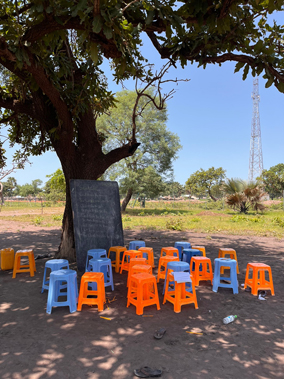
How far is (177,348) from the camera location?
9.71 ft

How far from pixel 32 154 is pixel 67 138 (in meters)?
3.34

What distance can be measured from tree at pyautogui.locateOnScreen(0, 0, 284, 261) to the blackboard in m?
0.58

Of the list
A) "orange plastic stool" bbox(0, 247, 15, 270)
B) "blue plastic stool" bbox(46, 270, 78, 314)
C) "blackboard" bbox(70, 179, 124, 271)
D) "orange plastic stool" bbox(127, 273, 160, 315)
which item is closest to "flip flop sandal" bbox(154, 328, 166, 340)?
"orange plastic stool" bbox(127, 273, 160, 315)

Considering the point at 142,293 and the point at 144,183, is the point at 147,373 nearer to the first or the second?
the point at 142,293

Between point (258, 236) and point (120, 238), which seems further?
point (258, 236)

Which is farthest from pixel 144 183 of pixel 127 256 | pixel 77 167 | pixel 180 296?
pixel 180 296

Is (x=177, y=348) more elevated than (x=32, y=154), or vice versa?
(x=32, y=154)

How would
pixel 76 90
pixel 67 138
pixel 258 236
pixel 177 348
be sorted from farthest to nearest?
pixel 258 236 → pixel 67 138 → pixel 76 90 → pixel 177 348

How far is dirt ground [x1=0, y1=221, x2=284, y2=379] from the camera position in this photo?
102 inches

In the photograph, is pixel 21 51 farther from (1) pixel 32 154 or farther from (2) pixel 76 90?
(1) pixel 32 154

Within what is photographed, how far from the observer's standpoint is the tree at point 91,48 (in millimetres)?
3299

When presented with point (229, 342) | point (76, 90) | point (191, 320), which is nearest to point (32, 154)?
point (76, 90)

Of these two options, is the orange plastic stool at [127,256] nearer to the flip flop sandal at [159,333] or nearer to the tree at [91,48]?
the tree at [91,48]

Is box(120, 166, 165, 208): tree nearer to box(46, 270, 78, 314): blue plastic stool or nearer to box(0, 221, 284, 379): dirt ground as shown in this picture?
box(0, 221, 284, 379): dirt ground
